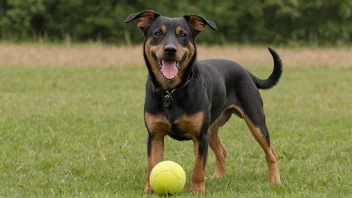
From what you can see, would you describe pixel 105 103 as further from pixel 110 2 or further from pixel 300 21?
pixel 300 21

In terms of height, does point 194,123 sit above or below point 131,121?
above

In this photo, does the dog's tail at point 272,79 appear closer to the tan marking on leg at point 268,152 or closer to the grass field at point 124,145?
the tan marking on leg at point 268,152

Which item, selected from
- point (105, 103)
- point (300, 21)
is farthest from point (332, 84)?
point (300, 21)

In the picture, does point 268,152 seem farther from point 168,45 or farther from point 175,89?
point 168,45

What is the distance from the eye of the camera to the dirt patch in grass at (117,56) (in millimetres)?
22625

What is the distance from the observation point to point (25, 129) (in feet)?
30.7

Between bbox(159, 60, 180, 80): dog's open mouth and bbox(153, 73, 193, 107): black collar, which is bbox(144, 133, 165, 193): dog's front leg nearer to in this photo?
bbox(153, 73, 193, 107): black collar

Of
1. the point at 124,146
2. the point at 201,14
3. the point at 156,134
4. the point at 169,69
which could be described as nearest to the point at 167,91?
the point at 169,69

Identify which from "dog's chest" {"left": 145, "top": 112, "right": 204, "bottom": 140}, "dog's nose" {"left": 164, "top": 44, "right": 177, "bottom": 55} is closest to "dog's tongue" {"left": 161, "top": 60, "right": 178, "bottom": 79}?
"dog's nose" {"left": 164, "top": 44, "right": 177, "bottom": 55}

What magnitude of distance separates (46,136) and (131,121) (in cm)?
221

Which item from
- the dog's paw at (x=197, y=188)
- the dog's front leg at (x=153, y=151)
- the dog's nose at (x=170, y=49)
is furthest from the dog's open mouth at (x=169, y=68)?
the dog's paw at (x=197, y=188)

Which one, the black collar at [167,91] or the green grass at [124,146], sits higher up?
the black collar at [167,91]

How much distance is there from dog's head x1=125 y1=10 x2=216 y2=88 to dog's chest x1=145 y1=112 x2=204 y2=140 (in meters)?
0.33

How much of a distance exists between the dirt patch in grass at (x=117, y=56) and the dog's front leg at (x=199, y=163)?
661 inches
